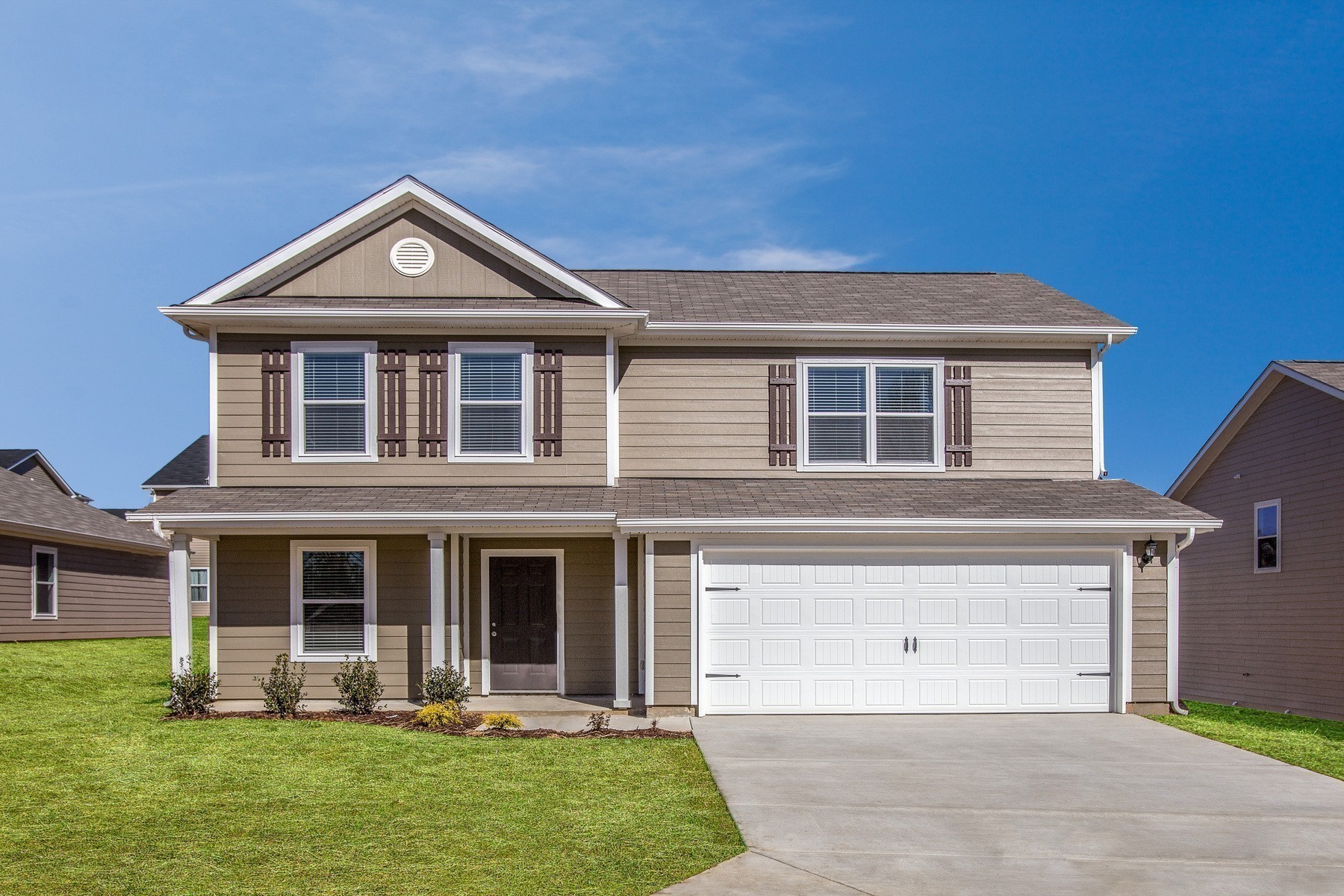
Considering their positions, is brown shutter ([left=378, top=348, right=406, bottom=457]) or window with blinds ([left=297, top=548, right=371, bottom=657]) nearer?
window with blinds ([left=297, top=548, right=371, bottom=657])

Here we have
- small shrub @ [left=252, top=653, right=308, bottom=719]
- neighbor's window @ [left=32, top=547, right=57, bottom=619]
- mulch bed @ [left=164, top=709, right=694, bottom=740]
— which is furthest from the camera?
neighbor's window @ [left=32, top=547, right=57, bottom=619]

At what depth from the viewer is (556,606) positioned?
1578 cm

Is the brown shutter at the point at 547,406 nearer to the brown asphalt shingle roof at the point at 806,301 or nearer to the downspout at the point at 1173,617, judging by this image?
the brown asphalt shingle roof at the point at 806,301

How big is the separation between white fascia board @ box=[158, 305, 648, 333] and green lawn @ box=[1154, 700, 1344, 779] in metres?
8.89

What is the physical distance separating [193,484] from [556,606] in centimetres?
2131

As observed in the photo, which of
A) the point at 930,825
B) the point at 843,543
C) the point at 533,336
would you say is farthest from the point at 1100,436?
the point at 930,825

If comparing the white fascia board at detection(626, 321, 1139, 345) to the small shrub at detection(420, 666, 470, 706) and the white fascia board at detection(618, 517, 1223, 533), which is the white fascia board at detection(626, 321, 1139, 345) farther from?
the small shrub at detection(420, 666, 470, 706)

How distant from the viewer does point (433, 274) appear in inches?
622

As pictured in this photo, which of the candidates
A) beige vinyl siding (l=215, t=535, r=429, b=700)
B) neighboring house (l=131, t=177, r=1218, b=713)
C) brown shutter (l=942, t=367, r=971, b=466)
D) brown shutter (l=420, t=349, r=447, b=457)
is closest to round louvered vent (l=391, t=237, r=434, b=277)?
neighboring house (l=131, t=177, r=1218, b=713)

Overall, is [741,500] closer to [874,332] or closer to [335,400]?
[874,332]

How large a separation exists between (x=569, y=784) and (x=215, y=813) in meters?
2.90

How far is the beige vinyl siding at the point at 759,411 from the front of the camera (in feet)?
52.8

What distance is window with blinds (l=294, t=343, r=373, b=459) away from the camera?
1545cm

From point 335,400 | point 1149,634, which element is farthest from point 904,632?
point 335,400
